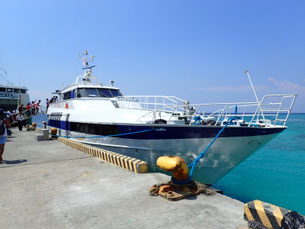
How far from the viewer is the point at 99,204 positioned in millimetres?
3787

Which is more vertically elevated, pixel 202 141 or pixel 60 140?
pixel 202 141

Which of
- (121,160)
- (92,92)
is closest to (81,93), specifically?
(92,92)

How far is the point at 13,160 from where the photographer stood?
7488 mm

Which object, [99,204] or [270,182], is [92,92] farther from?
[270,182]

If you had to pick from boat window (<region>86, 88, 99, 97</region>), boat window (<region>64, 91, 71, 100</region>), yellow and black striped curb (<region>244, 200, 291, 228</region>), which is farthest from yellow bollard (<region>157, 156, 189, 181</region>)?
boat window (<region>64, 91, 71, 100</region>)

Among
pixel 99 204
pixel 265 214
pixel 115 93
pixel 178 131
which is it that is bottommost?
pixel 99 204

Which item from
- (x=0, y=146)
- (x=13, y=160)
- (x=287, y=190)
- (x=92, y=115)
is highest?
(x=92, y=115)

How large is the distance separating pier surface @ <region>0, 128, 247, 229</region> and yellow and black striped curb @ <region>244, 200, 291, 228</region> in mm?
195

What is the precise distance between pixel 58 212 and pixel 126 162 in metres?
2.73

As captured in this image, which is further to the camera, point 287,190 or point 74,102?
point 74,102

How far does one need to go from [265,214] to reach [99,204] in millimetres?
2538

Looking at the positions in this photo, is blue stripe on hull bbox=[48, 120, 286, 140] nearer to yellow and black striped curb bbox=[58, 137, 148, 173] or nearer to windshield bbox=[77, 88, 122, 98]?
yellow and black striped curb bbox=[58, 137, 148, 173]

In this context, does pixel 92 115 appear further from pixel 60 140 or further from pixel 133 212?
pixel 133 212

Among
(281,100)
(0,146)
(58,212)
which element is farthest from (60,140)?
(281,100)
